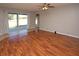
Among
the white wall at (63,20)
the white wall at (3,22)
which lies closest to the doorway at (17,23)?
the white wall at (3,22)

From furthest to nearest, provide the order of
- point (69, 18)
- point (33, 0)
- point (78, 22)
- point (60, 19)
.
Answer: point (60, 19) < point (69, 18) < point (78, 22) < point (33, 0)

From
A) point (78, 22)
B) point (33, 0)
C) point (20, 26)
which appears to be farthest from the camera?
point (20, 26)

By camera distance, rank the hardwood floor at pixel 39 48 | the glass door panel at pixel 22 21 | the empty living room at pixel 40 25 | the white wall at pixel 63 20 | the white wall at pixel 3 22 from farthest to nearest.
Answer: the glass door panel at pixel 22 21 → the white wall at pixel 3 22 → the white wall at pixel 63 20 → the empty living room at pixel 40 25 → the hardwood floor at pixel 39 48

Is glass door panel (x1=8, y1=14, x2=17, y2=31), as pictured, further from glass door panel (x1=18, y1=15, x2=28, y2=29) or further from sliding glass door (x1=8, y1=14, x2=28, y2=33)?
glass door panel (x1=18, y1=15, x2=28, y2=29)

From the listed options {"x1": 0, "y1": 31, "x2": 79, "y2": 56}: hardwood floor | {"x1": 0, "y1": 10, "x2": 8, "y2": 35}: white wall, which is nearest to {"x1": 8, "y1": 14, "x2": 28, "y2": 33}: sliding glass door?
{"x1": 0, "y1": 10, "x2": 8, "y2": 35}: white wall

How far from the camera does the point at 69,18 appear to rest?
7.48 metres

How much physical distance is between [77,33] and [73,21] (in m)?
0.86

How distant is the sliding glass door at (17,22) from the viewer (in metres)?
9.37

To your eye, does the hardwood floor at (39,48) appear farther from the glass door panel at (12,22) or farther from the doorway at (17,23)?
the glass door panel at (12,22)

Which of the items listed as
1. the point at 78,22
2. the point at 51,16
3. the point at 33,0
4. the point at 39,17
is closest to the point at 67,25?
the point at 78,22

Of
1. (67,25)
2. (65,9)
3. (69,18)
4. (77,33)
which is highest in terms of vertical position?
→ (65,9)

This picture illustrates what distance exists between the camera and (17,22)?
32.7ft

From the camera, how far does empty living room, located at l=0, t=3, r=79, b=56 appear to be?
561 cm

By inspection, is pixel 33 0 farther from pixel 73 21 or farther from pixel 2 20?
pixel 2 20
